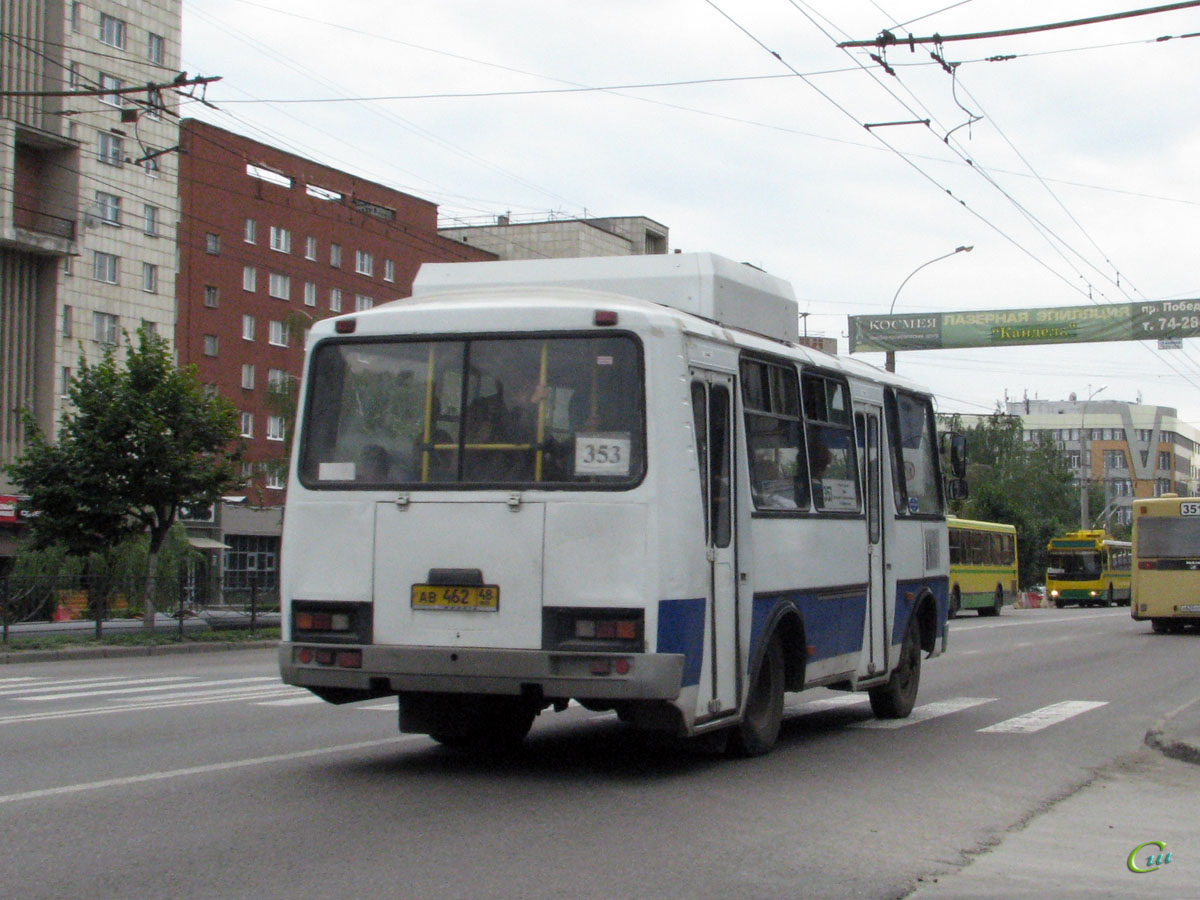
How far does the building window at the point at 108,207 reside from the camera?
178 feet

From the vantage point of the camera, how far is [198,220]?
61406 mm

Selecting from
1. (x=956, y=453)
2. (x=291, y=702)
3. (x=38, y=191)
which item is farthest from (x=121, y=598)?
(x=38, y=191)

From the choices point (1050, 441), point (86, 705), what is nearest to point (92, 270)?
point (86, 705)

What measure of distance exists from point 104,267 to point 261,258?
10.8 metres

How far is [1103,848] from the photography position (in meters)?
7.75

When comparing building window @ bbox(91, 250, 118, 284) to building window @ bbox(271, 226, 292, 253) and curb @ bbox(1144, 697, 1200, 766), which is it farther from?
curb @ bbox(1144, 697, 1200, 766)

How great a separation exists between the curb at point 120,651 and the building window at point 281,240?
39.3m

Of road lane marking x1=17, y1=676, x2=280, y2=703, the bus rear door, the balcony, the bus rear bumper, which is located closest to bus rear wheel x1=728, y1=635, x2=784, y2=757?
the bus rear door

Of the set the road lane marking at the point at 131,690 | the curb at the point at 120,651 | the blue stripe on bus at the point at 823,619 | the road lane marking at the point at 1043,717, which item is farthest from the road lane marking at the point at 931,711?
A: the curb at the point at 120,651

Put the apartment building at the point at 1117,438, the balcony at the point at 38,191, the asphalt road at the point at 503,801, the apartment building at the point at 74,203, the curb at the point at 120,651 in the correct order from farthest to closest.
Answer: the apartment building at the point at 1117,438 → the apartment building at the point at 74,203 → the balcony at the point at 38,191 → the curb at the point at 120,651 → the asphalt road at the point at 503,801

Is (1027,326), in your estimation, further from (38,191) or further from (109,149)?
(109,149)

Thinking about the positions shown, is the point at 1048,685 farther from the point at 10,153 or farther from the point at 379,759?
the point at 10,153

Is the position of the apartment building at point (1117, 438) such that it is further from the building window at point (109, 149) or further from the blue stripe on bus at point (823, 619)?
the blue stripe on bus at point (823, 619)

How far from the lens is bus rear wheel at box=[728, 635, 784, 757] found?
1018cm
